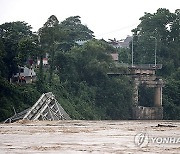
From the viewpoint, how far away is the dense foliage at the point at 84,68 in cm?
5725

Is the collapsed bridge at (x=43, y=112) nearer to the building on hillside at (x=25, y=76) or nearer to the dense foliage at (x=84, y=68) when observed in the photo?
the dense foliage at (x=84, y=68)

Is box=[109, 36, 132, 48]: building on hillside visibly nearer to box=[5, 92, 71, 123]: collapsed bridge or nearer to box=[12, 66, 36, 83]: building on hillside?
box=[12, 66, 36, 83]: building on hillside

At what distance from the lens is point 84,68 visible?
70.3 metres

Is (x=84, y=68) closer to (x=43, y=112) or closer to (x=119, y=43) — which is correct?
(x=43, y=112)

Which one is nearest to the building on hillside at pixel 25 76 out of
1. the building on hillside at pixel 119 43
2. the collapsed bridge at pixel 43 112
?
the collapsed bridge at pixel 43 112

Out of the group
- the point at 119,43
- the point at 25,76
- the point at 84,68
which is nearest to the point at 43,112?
the point at 25,76

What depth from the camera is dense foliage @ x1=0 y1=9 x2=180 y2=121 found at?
5725cm

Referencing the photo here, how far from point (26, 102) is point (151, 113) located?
24.7 m

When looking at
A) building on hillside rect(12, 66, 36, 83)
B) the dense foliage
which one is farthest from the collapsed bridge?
building on hillside rect(12, 66, 36, 83)

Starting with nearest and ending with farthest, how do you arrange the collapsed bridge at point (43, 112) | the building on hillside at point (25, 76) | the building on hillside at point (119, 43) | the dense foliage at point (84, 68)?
1. the collapsed bridge at point (43, 112)
2. the dense foliage at point (84, 68)
3. the building on hillside at point (25, 76)
4. the building on hillside at point (119, 43)

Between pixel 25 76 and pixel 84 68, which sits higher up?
pixel 84 68

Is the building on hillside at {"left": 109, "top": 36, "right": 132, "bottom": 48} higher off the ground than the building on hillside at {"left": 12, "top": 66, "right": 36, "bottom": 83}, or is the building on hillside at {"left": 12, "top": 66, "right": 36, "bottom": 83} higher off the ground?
the building on hillside at {"left": 109, "top": 36, "right": 132, "bottom": 48}

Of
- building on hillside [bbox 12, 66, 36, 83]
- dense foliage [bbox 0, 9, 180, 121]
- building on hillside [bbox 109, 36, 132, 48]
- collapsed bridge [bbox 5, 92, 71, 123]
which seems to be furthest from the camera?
building on hillside [bbox 109, 36, 132, 48]

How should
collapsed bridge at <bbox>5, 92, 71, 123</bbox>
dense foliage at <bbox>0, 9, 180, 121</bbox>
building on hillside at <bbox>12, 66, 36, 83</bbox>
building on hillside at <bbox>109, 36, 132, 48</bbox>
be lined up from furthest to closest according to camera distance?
building on hillside at <bbox>109, 36, 132, 48</bbox>, building on hillside at <bbox>12, 66, 36, 83</bbox>, dense foliage at <bbox>0, 9, 180, 121</bbox>, collapsed bridge at <bbox>5, 92, 71, 123</bbox>
